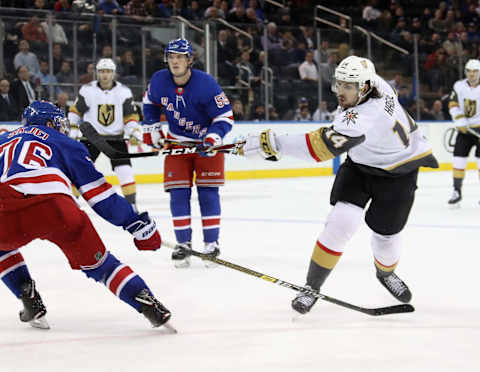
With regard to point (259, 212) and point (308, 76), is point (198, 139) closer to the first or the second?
point (259, 212)

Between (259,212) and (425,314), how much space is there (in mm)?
3785

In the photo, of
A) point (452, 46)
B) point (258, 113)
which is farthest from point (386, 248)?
point (452, 46)

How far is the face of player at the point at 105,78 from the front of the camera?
21.3 ft

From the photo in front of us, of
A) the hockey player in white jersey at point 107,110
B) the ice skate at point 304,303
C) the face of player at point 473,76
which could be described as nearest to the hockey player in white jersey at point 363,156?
the ice skate at point 304,303

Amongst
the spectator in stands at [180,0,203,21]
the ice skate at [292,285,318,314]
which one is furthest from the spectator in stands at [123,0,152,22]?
the ice skate at [292,285,318,314]

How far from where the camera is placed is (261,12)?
13.2m

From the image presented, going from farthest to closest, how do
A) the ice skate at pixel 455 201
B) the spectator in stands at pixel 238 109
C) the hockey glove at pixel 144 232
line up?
1. the spectator in stands at pixel 238 109
2. the ice skate at pixel 455 201
3. the hockey glove at pixel 144 232

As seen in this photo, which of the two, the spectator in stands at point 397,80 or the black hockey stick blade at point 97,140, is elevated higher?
the black hockey stick blade at point 97,140

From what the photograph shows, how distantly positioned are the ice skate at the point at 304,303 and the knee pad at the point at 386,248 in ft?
1.30

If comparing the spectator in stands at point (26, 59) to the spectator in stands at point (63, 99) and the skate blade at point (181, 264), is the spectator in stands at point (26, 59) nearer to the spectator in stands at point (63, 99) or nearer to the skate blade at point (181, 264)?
the spectator in stands at point (63, 99)

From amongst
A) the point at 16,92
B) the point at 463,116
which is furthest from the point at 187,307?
the point at 16,92

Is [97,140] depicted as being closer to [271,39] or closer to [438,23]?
[271,39]

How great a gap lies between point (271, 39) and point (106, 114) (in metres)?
4.78

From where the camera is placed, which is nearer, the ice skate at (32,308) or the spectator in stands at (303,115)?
the ice skate at (32,308)
